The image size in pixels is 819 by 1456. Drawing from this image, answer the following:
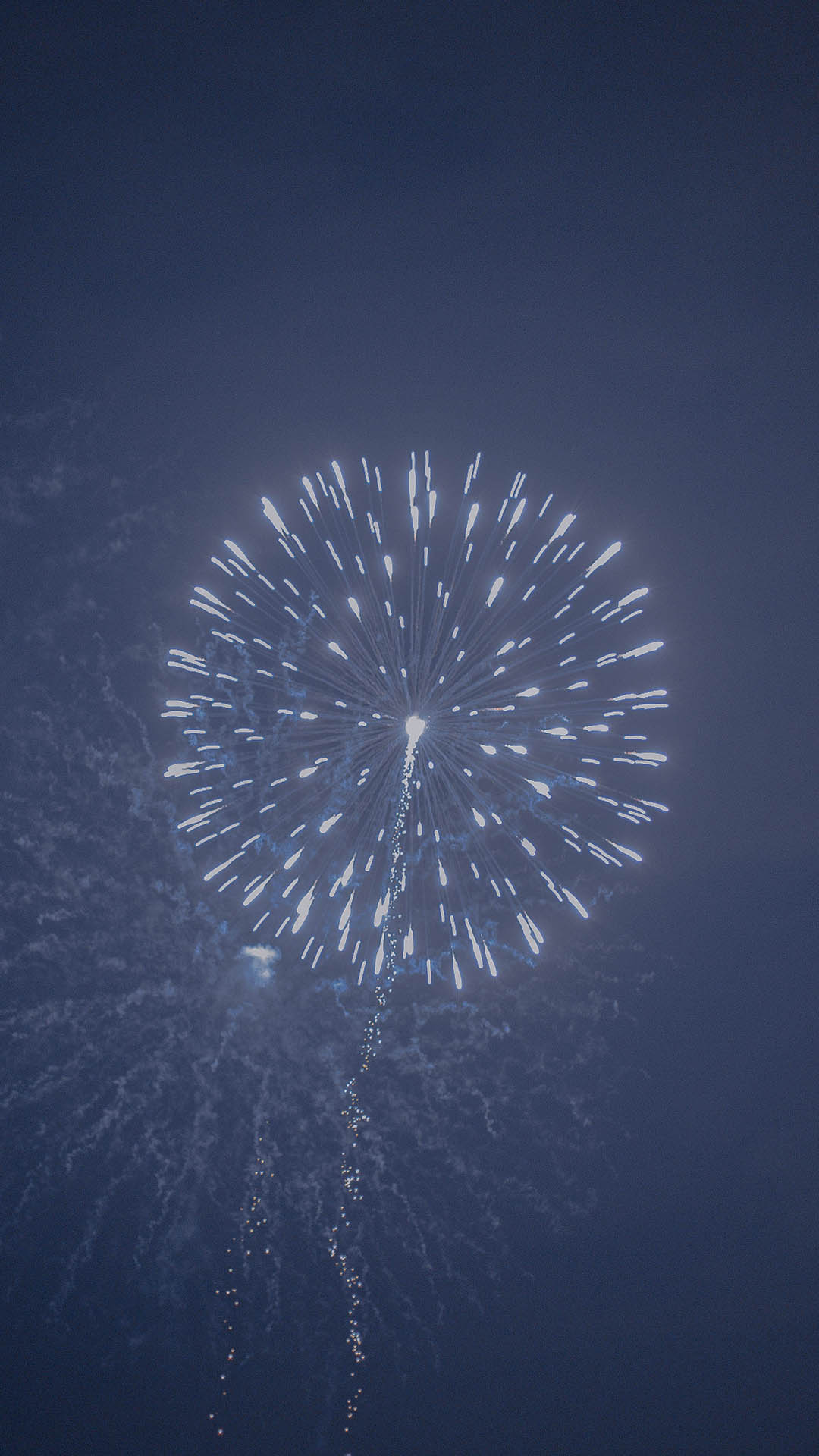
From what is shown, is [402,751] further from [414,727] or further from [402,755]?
[414,727]

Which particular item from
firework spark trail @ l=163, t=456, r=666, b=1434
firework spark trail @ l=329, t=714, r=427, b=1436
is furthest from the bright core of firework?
firework spark trail @ l=163, t=456, r=666, b=1434

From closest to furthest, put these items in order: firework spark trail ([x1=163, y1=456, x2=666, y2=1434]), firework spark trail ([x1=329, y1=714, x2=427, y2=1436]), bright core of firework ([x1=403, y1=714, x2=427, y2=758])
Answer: bright core of firework ([x1=403, y1=714, x2=427, y2=758]) → firework spark trail ([x1=329, y1=714, x2=427, y2=1436]) → firework spark trail ([x1=163, y1=456, x2=666, y2=1434])

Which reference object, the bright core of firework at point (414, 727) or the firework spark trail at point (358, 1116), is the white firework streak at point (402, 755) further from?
the bright core of firework at point (414, 727)

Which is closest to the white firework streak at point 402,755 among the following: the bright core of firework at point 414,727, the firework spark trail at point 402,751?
the firework spark trail at point 402,751

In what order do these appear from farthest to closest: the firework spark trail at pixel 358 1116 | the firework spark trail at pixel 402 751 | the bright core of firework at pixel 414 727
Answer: the firework spark trail at pixel 402 751
the firework spark trail at pixel 358 1116
the bright core of firework at pixel 414 727

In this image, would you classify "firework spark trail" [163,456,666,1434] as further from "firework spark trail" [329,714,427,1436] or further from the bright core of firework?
the bright core of firework

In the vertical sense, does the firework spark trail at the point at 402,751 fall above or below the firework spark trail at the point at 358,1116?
above

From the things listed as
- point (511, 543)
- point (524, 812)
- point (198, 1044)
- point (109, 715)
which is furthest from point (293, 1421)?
point (511, 543)

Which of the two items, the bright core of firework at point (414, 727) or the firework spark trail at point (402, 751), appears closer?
the bright core of firework at point (414, 727)
